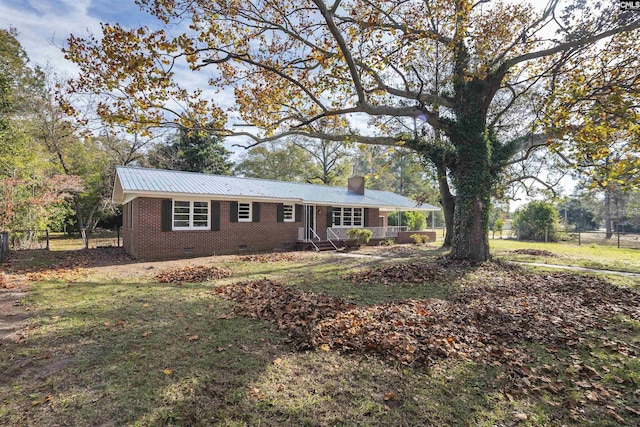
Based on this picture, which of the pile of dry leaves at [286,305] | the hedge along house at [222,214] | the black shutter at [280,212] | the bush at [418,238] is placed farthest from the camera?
the bush at [418,238]

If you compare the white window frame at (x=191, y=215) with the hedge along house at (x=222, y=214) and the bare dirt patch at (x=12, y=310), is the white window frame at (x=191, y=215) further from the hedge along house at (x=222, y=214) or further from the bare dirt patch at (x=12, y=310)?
the bare dirt patch at (x=12, y=310)

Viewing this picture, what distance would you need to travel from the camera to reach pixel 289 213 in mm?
19266

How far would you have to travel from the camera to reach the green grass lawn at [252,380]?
9.43 feet

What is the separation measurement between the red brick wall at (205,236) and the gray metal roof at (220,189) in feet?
2.31

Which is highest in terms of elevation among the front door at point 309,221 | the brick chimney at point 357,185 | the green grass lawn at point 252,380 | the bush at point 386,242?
the brick chimney at point 357,185

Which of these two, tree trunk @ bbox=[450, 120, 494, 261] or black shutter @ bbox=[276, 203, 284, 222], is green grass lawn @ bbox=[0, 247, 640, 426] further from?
→ black shutter @ bbox=[276, 203, 284, 222]

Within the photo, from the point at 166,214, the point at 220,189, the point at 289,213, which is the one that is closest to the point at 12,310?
the point at 166,214

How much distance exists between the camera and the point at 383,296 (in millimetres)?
7117

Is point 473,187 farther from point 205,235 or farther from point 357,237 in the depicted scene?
point 205,235

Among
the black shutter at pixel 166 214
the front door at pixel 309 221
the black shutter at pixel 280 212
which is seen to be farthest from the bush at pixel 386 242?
the black shutter at pixel 166 214

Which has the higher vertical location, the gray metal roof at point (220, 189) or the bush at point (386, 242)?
the gray metal roof at point (220, 189)

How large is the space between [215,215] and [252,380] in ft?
43.9

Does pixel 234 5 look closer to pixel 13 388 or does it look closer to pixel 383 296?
pixel 383 296

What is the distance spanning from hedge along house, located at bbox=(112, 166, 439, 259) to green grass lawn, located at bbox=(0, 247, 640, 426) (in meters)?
8.95
